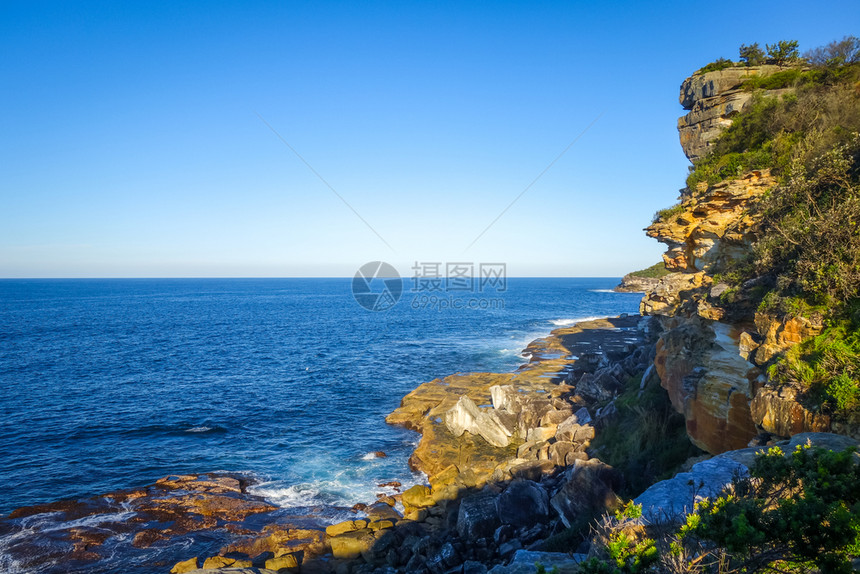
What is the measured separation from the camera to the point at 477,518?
15.7 meters

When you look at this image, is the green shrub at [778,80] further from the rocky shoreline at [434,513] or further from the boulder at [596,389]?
the boulder at [596,389]

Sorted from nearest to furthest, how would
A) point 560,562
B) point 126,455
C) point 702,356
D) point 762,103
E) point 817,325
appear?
1. point 560,562
2. point 817,325
3. point 702,356
4. point 762,103
5. point 126,455

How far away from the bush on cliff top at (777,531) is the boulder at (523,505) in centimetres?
1038

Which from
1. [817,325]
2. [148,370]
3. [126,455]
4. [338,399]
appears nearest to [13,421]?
[126,455]

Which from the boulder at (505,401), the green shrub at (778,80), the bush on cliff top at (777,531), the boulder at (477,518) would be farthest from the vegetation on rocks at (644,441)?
the green shrub at (778,80)

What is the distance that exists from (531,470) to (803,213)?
1368 cm

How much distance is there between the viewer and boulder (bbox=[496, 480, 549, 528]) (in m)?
15.2

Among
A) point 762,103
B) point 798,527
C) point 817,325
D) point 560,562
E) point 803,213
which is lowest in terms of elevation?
point 560,562

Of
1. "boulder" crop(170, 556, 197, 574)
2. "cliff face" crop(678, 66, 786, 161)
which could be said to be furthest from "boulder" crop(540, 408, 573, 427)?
"boulder" crop(170, 556, 197, 574)

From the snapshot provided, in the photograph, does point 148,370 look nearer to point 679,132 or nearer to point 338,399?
point 338,399

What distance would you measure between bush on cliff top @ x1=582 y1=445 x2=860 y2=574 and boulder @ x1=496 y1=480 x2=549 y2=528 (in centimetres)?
1038

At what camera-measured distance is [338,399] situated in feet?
114

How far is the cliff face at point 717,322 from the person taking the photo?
10.6m

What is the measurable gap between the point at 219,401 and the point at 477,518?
26.0 metres
